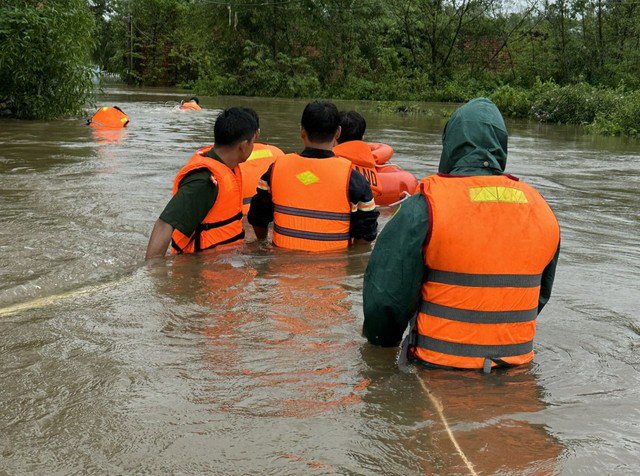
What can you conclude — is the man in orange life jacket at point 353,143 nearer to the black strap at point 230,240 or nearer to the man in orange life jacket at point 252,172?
the man in orange life jacket at point 252,172

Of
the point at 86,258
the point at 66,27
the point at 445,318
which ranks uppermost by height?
the point at 66,27

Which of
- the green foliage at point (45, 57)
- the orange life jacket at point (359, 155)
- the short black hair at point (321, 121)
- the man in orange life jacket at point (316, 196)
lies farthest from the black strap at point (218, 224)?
the green foliage at point (45, 57)

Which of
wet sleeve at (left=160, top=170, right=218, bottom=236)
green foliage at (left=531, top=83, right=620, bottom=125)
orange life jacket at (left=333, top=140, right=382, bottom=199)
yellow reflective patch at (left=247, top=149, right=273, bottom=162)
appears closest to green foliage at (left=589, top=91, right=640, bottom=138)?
green foliage at (left=531, top=83, right=620, bottom=125)

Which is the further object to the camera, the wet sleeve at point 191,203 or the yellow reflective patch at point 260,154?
the yellow reflective patch at point 260,154

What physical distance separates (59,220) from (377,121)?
1648 cm

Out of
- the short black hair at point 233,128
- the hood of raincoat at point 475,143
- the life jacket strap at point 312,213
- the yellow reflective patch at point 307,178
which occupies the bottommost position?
the life jacket strap at point 312,213

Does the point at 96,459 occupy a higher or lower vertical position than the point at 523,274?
lower

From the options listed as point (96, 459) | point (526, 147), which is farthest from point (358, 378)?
point (526, 147)

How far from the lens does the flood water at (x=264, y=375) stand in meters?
3.15

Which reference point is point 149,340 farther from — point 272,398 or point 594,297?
point 594,297

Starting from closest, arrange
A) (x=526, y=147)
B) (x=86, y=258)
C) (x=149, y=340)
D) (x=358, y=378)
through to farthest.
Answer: (x=358, y=378) < (x=149, y=340) < (x=86, y=258) < (x=526, y=147)

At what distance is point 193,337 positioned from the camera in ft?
14.7

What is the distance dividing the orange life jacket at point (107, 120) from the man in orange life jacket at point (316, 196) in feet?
40.6

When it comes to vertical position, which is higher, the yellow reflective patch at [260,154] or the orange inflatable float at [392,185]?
the yellow reflective patch at [260,154]
